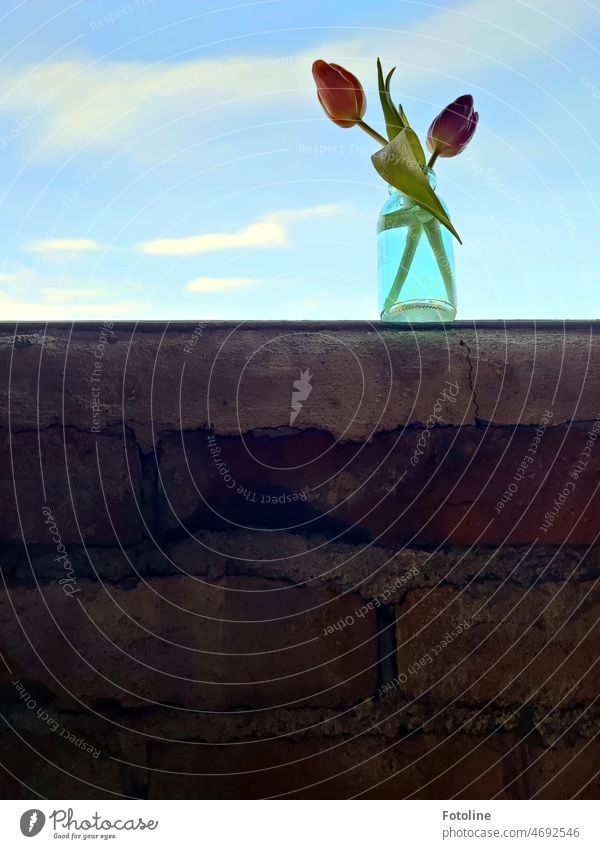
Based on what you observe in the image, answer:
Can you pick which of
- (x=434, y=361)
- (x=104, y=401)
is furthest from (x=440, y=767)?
(x=104, y=401)

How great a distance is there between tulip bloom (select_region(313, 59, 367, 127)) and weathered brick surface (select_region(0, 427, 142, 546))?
0.64 meters

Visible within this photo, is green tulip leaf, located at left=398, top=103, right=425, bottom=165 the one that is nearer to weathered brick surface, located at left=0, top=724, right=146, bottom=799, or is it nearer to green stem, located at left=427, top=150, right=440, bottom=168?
green stem, located at left=427, top=150, right=440, bottom=168

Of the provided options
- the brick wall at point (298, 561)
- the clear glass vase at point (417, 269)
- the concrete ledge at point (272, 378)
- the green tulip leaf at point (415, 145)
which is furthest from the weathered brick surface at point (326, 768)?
the green tulip leaf at point (415, 145)

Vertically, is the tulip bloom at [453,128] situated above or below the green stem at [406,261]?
above

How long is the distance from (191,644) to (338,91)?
862mm

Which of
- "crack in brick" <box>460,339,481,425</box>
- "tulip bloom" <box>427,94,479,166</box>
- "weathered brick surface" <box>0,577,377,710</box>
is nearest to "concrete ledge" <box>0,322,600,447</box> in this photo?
"crack in brick" <box>460,339,481,425</box>

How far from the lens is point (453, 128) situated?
1354 millimetres

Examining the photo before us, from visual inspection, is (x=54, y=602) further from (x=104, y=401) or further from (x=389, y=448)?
(x=389, y=448)

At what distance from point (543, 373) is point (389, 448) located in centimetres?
22

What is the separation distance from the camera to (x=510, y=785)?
1.04 meters

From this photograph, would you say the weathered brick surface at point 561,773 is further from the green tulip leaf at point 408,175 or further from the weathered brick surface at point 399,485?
the green tulip leaf at point 408,175

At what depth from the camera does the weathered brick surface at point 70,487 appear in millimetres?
1068

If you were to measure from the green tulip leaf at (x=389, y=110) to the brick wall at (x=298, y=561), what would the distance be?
432 mm

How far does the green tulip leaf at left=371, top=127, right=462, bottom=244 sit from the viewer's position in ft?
4.30
